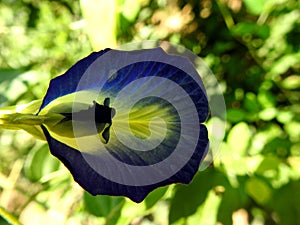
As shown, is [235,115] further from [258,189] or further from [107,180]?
[107,180]

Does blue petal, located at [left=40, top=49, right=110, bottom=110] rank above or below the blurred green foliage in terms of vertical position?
above

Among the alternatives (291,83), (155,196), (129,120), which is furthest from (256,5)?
(129,120)

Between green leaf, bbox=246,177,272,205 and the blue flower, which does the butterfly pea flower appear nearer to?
the blue flower

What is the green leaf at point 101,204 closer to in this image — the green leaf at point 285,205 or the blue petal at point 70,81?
the green leaf at point 285,205

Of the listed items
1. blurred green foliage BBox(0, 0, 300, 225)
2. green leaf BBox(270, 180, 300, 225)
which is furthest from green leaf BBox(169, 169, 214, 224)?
green leaf BBox(270, 180, 300, 225)

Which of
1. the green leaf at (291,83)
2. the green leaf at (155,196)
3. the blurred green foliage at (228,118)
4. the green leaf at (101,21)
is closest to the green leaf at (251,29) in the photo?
the blurred green foliage at (228,118)

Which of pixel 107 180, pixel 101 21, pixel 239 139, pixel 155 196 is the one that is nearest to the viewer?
pixel 107 180

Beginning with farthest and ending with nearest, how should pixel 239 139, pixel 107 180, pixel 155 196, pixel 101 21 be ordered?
pixel 101 21
pixel 239 139
pixel 155 196
pixel 107 180

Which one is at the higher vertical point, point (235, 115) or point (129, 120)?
point (129, 120)
